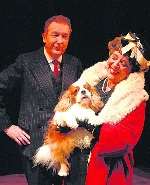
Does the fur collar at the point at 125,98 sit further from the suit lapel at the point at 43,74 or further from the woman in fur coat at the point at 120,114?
the suit lapel at the point at 43,74

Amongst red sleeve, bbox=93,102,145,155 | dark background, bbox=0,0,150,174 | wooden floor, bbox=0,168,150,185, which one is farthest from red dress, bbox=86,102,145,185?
wooden floor, bbox=0,168,150,185

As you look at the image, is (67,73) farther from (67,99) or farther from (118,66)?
(118,66)

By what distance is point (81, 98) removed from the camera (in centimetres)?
348

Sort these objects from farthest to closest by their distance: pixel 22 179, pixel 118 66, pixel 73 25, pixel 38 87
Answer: pixel 22 179 → pixel 73 25 → pixel 38 87 → pixel 118 66

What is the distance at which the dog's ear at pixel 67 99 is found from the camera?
11.5ft

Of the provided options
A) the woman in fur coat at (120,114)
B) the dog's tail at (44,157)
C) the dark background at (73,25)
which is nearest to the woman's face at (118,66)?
the woman in fur coat at (120,114)

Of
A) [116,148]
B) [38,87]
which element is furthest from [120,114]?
[38,87]

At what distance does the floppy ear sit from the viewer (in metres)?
3.50

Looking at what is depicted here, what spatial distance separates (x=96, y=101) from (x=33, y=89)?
443mm

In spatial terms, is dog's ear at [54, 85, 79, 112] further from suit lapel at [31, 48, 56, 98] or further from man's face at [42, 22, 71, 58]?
man's face at [42, 22, 71, 58]

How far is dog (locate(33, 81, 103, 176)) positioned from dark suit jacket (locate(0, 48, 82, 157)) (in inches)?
2.4

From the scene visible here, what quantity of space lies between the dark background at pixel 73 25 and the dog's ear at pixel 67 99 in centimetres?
212

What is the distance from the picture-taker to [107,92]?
357 cm

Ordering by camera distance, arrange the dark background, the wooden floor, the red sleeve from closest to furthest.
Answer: the red sleeve → the dark background → the wooden floor
